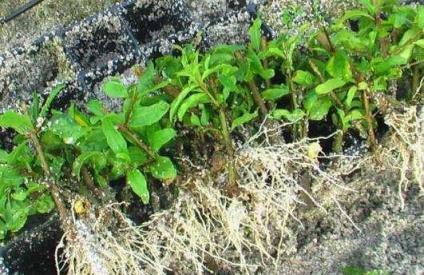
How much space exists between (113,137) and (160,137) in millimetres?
113

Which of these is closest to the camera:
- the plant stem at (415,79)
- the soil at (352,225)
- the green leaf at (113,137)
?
the green leaf at (113,137)

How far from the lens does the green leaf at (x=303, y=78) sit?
1.70 m

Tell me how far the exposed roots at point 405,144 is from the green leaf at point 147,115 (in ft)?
1.79

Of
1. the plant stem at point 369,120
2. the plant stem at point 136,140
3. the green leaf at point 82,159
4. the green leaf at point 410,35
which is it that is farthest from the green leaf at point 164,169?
the green leaf at point 410,35

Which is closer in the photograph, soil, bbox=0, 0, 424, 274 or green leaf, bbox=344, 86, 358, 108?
green leaf, bbox=344, 86, 358, 108

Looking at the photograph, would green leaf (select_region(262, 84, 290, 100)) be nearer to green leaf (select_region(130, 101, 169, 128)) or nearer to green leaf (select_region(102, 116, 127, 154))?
green leaf (select_region(130, 101, 169, 128))

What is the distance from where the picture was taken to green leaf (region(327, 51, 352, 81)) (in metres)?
1.67

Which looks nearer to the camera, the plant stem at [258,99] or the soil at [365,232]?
the plant stem at [258,99]

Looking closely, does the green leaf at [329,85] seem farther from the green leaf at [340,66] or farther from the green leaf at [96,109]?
the green leaf at [96,109]

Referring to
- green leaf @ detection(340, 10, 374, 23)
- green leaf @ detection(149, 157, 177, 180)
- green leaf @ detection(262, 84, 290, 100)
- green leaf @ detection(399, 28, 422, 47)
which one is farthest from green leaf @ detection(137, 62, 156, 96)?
green leaf @ detection(399, 28, 422, 47)

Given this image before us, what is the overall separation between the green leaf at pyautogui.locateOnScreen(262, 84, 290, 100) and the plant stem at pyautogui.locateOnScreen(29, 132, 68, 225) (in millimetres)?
523

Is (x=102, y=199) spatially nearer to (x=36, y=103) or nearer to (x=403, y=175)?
(x=36, y=103)

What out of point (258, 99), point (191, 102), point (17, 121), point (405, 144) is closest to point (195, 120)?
point (191, 102)

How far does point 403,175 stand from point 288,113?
331 millimetres
